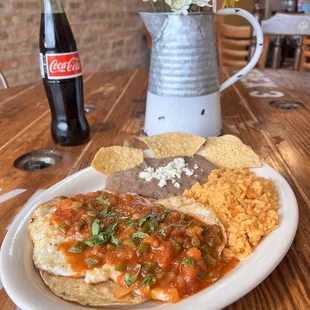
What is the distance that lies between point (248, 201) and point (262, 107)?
3.02ft

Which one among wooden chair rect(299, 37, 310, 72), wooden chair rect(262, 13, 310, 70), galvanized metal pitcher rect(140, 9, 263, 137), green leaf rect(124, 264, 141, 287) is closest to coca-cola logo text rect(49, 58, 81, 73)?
galvanized metal pitcher rect(140, 9, 263, 137)

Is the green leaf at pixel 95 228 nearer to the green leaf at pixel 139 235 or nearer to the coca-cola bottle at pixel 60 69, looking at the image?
the green leaf at pixel 139 235

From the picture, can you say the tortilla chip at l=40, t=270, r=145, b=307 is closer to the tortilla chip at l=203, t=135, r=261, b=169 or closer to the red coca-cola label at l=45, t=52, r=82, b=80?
the tortilla chip at l=203, t=135, r=261, b=169

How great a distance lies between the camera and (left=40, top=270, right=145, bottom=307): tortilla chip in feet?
1.83

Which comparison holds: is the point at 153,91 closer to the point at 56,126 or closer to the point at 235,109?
the point at 56,126

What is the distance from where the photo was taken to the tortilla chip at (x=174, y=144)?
40.7 inches

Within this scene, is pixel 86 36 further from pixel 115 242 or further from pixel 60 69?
pixel 115 242

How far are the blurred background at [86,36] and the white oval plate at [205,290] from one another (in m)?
2.49

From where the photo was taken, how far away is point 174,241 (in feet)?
2.19

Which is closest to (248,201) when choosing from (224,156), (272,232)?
(272,232)

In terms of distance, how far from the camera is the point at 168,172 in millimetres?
914

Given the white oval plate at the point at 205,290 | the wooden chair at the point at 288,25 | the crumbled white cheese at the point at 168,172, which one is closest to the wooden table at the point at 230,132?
the white oval plate at the point at 205,290

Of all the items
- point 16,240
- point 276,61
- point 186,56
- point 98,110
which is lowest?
point 276,61

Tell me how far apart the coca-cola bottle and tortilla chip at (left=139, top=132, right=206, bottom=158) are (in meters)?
0.29
